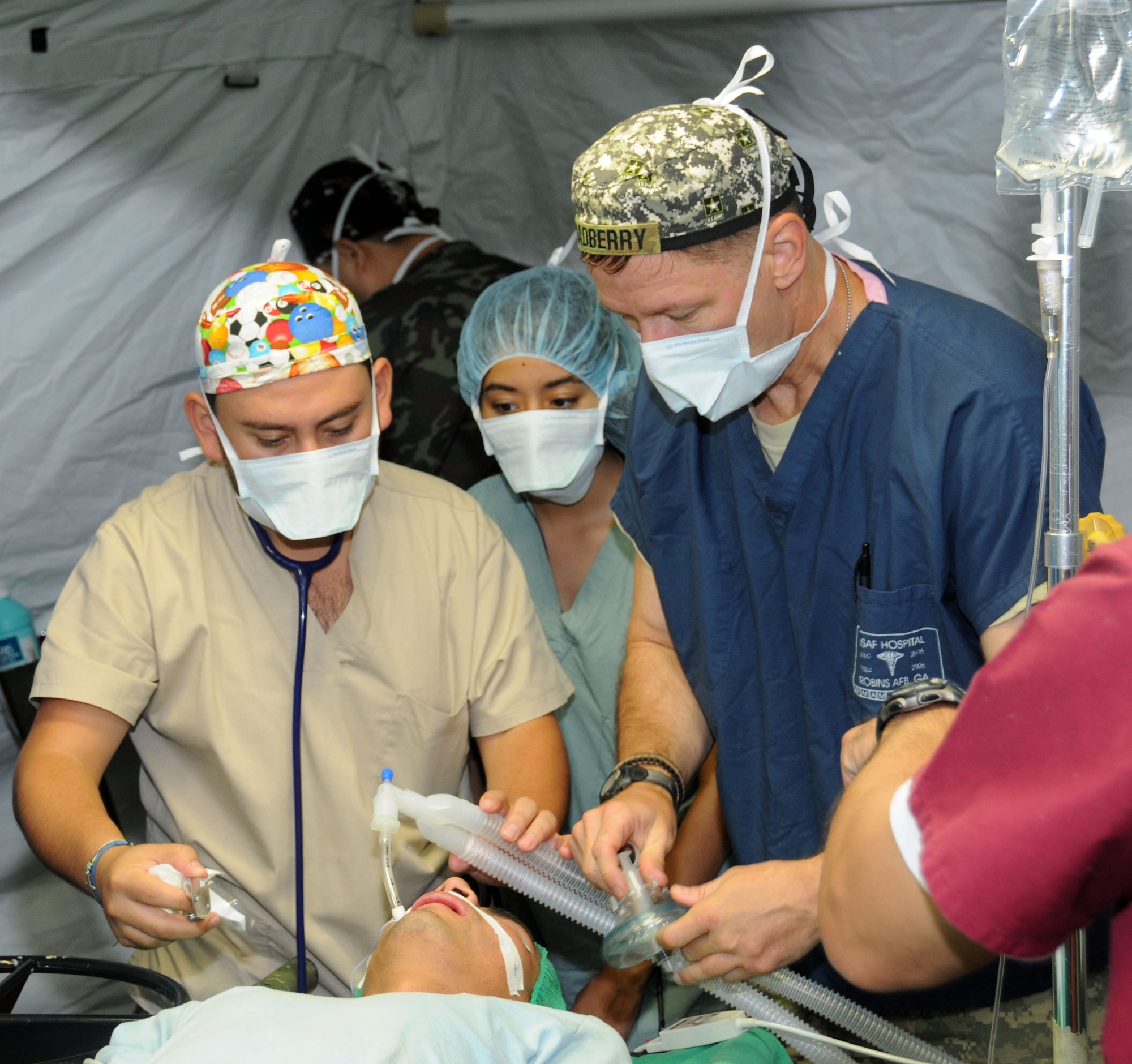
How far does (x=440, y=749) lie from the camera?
6.50 ft

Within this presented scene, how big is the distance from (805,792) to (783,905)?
437mm

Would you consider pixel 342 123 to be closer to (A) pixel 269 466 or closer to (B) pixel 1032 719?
(A) pixel 269 466

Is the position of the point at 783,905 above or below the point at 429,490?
below

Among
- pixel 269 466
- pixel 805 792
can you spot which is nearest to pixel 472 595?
pixel 269 466

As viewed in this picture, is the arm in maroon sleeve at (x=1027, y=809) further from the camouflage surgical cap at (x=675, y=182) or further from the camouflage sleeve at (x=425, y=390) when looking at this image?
the camouflage sleeve at (x=425, y=390)

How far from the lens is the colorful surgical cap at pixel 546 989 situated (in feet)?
5.78

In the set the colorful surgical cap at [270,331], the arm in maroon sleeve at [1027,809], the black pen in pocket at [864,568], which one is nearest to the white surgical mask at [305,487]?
the colorful surgical cap at [270,331]

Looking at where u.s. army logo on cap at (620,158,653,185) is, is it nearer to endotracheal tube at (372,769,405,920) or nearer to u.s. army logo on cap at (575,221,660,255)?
u.s. army logo on cap at (575,221,660,255)

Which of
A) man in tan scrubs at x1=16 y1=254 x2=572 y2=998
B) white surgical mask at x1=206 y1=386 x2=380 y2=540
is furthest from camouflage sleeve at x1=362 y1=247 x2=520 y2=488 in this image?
white surgical mask at x1=206 y1=386 x2=380 y2=540

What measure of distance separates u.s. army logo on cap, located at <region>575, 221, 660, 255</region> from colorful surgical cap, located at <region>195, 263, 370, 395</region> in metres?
0.46

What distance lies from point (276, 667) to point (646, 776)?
628 mm

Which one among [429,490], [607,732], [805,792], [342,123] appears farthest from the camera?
[342,123]

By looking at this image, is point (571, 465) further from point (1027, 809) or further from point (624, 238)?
point (1027, 809)

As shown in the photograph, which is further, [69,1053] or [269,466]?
[269,466]
